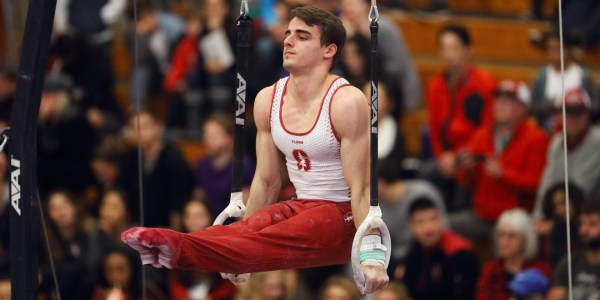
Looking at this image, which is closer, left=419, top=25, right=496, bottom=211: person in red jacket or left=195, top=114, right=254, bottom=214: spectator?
left=419, top=25, right=496, bottom=211: person in red jacket

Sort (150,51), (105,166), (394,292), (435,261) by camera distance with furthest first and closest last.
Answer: (150,51), (105,166), (435,261), (394,292)

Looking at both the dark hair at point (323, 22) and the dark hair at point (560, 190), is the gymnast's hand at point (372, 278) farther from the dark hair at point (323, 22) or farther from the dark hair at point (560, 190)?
the dark hair at point (560, 190)

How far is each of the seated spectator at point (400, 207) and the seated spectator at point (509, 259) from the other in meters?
0.57

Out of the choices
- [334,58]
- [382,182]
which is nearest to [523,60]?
[382,182]

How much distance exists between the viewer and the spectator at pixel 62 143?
11.3 meters

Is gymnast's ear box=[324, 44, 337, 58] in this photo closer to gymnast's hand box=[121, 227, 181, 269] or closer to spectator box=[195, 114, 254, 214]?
gymnast's hand box=[121, 227, 181, 269]

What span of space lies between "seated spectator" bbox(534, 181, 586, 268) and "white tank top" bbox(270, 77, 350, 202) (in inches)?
108

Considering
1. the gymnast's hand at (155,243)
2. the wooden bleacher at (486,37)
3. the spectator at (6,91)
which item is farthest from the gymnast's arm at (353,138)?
the wooden bleacher at (486,37)

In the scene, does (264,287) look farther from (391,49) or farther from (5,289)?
(391,49)

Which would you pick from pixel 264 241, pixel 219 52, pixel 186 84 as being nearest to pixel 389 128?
pixel 219 52

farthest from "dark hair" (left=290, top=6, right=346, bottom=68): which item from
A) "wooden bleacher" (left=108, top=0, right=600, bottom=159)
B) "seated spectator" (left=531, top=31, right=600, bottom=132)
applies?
"wooden bleacher" (left=108, top=0, right=600, bottom=159)

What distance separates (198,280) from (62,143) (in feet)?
6.70

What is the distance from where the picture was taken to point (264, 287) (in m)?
9.49

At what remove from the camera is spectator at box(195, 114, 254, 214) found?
35.1ft
